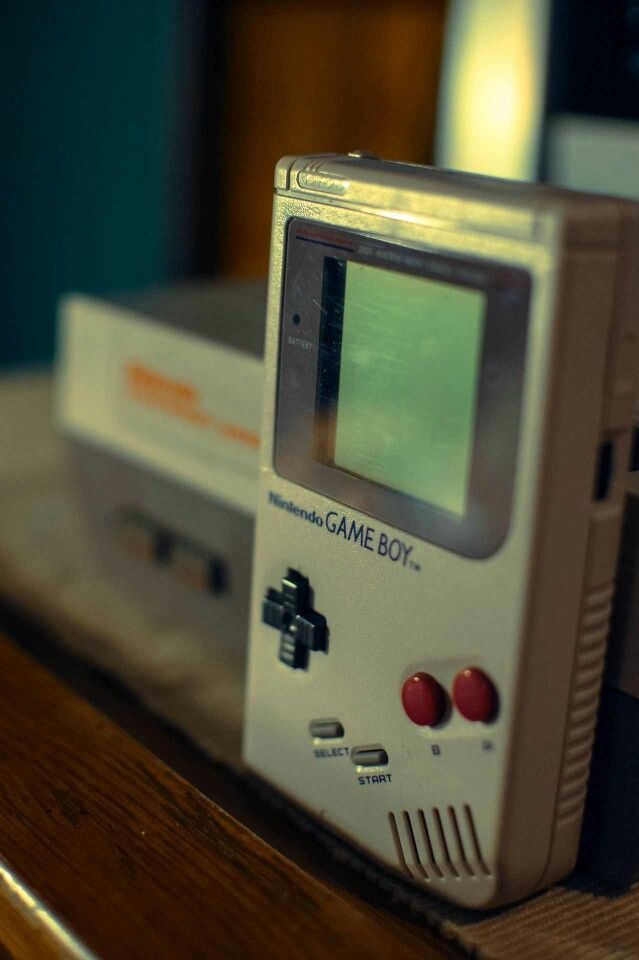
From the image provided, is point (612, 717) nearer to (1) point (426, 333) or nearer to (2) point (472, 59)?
(1) point (426, 333)

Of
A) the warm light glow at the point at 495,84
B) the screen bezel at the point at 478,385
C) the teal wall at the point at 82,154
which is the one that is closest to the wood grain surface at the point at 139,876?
the screen bezel at the point at 478,385

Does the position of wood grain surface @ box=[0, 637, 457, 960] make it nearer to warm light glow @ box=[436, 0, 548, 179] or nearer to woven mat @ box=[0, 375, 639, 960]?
woven mat @ box=[0, 375, 639, 960]

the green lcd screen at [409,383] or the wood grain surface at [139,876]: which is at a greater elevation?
the green lcd screen at [409,383]

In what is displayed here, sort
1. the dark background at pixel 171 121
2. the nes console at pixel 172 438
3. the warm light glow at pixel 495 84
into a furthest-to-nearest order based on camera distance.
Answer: the dark background at pixel 171 121 → the warm light glow at pixel 495 84 → the nes console at pixel 172 438

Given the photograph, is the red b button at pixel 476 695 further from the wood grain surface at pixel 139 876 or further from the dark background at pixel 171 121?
the dark background at pixel 171 121

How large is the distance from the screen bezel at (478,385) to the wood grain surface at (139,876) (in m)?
0.14

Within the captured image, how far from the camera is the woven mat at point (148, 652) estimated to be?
42cm

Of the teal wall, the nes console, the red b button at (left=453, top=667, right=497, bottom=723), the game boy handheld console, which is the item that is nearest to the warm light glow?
the nes console

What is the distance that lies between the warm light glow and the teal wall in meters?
1.15

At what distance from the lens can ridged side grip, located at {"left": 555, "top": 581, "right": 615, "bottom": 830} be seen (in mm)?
405

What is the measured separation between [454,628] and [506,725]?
1.5 inches

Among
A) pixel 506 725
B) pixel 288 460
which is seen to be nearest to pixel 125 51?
pixel 288 460

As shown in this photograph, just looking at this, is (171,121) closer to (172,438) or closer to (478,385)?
(172,438)

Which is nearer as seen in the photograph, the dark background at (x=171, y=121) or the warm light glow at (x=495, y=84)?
the warm light glow at (x=495, y=84)
